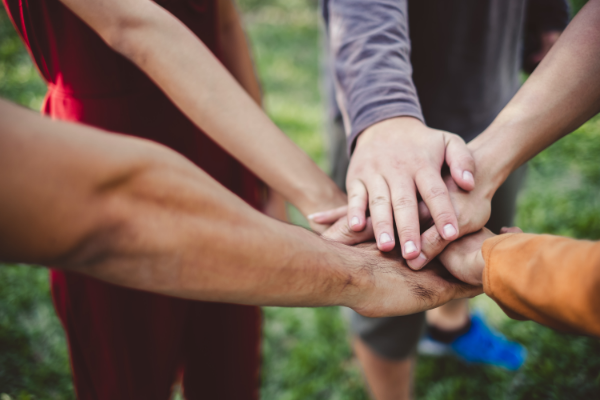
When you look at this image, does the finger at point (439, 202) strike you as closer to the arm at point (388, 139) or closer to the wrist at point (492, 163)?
the arm at point (388, 139)

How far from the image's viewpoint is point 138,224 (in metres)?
0.57

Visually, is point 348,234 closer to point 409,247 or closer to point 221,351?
point 409,247

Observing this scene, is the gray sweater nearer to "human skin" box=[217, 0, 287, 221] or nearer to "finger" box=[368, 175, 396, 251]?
"finger" box=[368, 175, 396, 251]

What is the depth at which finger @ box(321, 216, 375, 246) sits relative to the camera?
1124 millimetres

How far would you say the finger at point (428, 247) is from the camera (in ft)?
3.45

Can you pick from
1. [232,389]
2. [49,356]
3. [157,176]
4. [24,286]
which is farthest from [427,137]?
[24,286]

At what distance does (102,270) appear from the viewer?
1.90 feet

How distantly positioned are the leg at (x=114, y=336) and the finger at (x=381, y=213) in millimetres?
677

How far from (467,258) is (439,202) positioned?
0.17 meters

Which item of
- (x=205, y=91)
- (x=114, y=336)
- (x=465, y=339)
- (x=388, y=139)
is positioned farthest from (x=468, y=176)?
(x=465, y=339)

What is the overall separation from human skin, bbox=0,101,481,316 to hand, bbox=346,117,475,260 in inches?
11.2

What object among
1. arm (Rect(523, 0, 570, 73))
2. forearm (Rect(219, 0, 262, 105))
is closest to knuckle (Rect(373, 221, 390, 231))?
forearm (Rect(219, 0, 262, 105))

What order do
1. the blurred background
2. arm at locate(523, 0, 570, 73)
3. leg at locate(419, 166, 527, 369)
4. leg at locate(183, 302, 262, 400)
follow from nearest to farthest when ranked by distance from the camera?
leg at locate(183, 302, 262, 400) < arm at locate(523, 0, 570, 73) < the blurred background < leg at locate(419, 166, 527, 369)

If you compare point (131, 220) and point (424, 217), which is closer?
point (131, 220)
